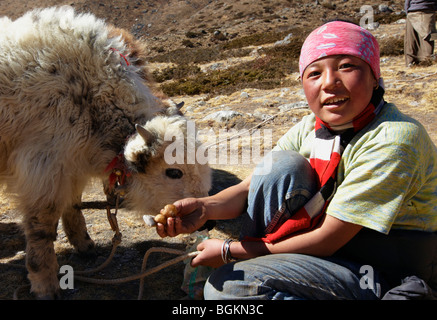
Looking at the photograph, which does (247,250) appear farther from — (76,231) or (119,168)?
(76,231)

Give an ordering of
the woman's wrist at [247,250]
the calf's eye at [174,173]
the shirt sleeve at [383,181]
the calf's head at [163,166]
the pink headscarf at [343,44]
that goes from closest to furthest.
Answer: the shirt sleeve at [383,181] → the pink headscarf at [343,44] → the woman's wrist at [247,250] → the calf's head at [163,166] → the calf's eye at [174,173]

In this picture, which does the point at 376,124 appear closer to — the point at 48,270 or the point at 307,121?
the point at 307,121

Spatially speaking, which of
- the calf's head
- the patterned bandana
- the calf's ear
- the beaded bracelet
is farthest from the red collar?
the patterned bandana

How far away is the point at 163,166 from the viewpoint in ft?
8.83

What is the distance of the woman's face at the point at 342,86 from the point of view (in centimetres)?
174

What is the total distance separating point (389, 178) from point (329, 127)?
44 centimetres

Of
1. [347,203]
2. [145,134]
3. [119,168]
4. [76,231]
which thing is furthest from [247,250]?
[76,231]

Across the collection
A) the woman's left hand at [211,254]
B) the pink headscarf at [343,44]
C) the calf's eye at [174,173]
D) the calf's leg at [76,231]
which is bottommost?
the calf's leg at [76,231]

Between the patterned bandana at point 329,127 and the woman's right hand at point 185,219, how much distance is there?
39 cm

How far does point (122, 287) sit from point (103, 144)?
100 cm

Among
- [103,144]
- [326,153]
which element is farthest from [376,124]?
[103,144]

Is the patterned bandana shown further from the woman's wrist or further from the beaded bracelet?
the beaded bracelet

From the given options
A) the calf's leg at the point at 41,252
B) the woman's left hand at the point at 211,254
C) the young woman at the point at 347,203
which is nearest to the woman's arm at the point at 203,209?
the woman's left hand at the point at 211,254

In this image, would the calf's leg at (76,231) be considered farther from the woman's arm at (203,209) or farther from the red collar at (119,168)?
the woman's arm at (203,209)
